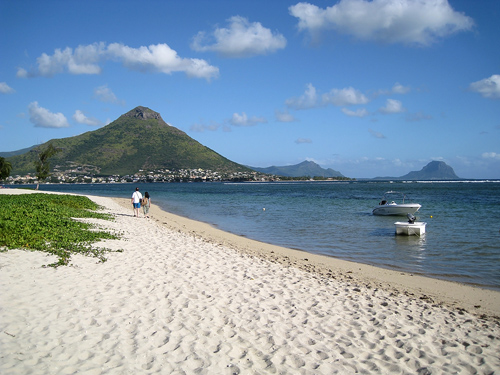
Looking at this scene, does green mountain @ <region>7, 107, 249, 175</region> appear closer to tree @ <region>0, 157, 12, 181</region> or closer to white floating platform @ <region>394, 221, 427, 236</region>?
tree @ <region>0, 157, 12, 181</region>

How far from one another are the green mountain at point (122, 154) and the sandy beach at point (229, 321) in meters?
165

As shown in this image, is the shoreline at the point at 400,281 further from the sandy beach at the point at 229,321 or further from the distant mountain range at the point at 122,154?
the distant mountain range at the point at 122,154

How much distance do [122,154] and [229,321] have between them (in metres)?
184

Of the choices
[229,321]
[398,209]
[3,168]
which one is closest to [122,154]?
[3,168]

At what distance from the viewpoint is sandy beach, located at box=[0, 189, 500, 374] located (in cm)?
475

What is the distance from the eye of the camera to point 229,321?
6.03 m

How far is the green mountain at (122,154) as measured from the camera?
165 m

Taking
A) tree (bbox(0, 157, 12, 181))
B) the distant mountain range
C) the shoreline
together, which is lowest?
the shoreline

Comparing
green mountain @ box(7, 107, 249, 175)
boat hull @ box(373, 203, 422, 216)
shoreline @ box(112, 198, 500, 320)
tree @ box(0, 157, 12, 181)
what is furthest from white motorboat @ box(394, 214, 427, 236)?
green mountain @ box(7, 107, 249, 175)

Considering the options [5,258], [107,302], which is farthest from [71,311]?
[5,258]

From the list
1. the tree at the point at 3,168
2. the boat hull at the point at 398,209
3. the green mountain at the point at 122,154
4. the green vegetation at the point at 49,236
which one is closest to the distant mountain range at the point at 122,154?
the green mountain at the point at 122,154

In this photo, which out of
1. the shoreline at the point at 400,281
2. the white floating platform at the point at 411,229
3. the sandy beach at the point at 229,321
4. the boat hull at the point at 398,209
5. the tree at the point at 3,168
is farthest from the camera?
the tree at the point at 3,168

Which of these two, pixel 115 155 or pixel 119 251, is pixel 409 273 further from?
pixel 115 155

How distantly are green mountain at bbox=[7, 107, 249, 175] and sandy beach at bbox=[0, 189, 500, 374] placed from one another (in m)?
165
